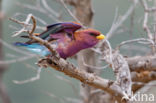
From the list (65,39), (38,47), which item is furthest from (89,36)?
(38,47)

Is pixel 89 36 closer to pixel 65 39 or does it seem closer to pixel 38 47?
pixel 65 39

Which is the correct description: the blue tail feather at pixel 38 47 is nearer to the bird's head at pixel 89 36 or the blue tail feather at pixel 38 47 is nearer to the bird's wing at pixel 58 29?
the bird's wing at pixel 58 29

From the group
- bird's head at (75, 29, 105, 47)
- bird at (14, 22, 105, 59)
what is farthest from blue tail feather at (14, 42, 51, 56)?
bird's head at (75, 29, 105, 47)

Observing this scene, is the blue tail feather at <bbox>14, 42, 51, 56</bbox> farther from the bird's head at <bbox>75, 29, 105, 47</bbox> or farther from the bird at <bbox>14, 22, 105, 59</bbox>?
the bird's head at <bbox>75, 29, 105, 47</bbox>

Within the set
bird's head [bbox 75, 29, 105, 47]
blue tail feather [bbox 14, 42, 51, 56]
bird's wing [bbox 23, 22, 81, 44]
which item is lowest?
blue tail feather [bbox 14, 42, 51, 56]

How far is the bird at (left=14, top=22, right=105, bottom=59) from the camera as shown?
4.66 ft

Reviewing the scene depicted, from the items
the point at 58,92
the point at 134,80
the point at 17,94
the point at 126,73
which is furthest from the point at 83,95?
the point at 17,94

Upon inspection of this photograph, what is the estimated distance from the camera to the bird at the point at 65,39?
142 centimetres

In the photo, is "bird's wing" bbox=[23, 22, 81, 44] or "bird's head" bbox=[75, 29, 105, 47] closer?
"bird's wing" bbox=[23, 22, 81, 44]

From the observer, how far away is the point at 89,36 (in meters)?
1.52

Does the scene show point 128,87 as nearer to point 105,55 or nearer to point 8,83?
point 105,55

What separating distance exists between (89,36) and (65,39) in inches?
6.0

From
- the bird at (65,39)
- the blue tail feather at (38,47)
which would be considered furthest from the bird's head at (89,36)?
Result: the blue tail feather at (38,47)

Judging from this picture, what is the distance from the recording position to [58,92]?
4.45 metres
